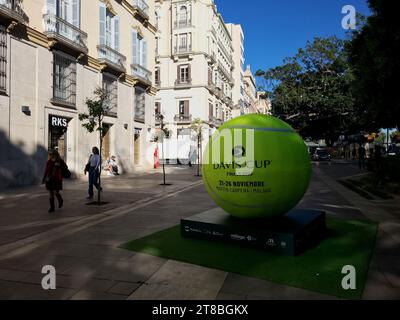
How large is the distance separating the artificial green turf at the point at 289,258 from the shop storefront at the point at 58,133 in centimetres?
1343

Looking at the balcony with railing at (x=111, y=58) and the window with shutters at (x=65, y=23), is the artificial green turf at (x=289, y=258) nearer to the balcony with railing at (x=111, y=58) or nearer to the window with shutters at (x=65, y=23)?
the window with shutters at (x=65, y=23)

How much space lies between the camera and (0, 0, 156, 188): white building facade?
591 inches

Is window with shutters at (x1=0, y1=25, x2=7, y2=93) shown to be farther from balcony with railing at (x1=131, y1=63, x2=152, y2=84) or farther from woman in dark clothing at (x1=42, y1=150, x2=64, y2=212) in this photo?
balcony with railing at (x1=131, y1=63, x2=152, y2=84)

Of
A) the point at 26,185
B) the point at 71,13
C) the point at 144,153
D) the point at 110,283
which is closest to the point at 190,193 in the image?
the point at 26,185

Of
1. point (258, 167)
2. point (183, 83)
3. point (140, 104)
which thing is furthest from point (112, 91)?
point (183, 83)

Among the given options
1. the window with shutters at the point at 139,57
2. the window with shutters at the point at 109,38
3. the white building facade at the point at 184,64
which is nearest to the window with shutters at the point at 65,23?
the window with shutters at the point at 109,38

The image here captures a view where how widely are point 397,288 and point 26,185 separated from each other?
15681 mm

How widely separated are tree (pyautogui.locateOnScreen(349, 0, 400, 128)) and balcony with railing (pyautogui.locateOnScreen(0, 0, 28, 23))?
→ 14404 millimetres

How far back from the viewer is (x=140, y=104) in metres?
28.0

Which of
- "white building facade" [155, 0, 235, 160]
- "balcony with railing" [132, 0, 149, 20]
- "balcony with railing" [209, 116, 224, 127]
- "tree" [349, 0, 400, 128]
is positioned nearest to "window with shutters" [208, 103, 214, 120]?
"white building facade" [155, 0, 235, 160]

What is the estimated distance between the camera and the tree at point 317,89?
41.4m

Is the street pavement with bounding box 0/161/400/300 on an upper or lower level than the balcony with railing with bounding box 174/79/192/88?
lower

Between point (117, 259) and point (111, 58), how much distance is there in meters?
20.4
